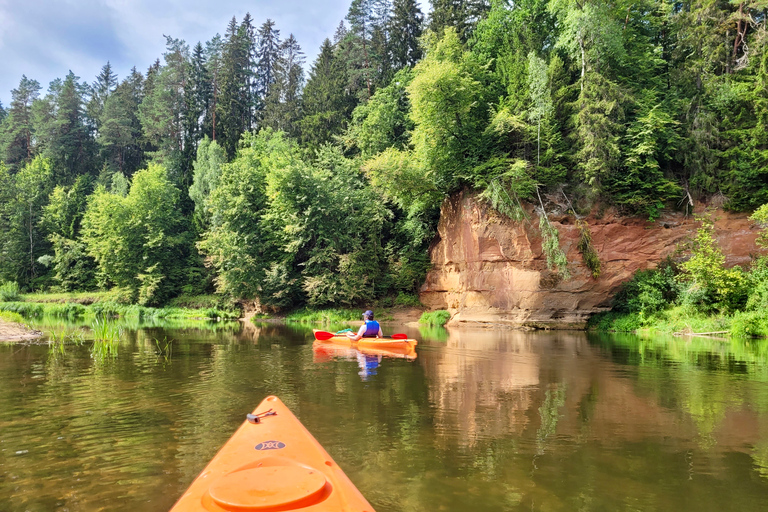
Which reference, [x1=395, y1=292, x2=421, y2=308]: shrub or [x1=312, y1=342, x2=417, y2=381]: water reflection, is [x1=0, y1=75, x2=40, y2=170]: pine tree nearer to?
[x1=395, y1=292, x2=421, y2=308]: shrub

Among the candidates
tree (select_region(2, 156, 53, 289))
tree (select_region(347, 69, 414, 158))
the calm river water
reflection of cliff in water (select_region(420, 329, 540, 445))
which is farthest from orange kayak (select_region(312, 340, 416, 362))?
tree (select_region(2, 156, 53, 289))

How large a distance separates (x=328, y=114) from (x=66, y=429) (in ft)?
116

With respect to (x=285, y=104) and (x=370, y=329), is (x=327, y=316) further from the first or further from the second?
(x=285, y=104)

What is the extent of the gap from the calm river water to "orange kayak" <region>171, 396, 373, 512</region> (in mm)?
701

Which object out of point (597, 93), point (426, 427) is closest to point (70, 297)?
point (597, 93)

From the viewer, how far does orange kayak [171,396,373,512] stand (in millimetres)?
3025

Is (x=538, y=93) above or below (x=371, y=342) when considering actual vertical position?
above

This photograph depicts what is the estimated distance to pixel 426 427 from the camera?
21.2ft

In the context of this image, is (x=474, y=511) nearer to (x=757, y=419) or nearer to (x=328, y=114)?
(x=757, y=419)

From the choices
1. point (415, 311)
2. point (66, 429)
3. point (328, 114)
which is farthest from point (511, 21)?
point (66, 429)

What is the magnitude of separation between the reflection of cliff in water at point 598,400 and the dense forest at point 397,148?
12219mm

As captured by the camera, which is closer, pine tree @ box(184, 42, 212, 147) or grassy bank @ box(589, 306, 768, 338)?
grassy bank @ box(589, 306, 768, 338)

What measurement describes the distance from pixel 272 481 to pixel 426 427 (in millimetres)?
3478

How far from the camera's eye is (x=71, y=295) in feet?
135
